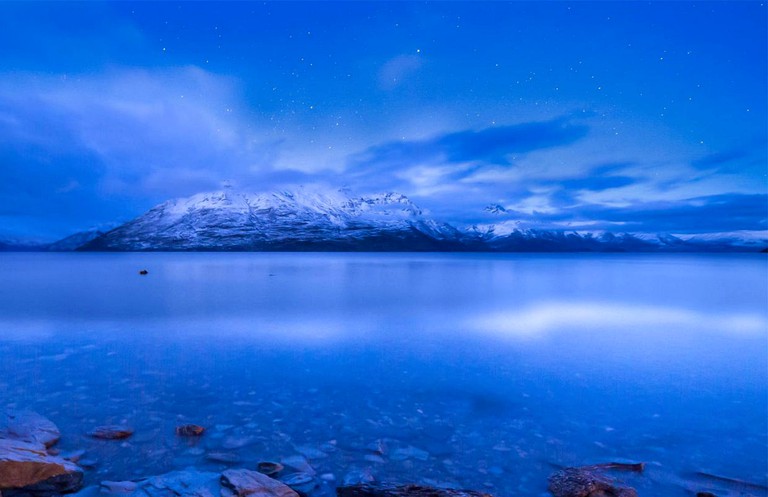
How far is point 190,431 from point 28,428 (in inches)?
84.9

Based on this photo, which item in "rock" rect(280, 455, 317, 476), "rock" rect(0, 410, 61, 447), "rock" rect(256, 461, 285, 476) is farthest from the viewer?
"rock" rect(0, 410, 61, 447)

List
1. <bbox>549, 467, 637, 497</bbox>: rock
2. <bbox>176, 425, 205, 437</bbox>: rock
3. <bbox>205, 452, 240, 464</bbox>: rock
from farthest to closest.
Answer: <bbox>176, 425, 205, 437</bbox>: rock
<bbox>205, 452, 240, 464</bbox>: rock
<bbox>549, 467, 637, 497</bbox>: rock

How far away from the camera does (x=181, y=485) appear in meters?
5.11

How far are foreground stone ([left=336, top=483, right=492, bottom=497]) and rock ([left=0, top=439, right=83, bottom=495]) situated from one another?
294 centimetres

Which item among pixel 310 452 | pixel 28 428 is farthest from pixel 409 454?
pixel 28 428

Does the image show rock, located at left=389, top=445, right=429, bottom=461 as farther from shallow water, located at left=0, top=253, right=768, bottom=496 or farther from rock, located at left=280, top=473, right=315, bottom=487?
rock, located at left=280, top=473, right=315, bottom=487

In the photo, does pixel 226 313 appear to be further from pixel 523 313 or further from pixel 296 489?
pixel 296 489

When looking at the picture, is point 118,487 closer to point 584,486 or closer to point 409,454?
point 409,454

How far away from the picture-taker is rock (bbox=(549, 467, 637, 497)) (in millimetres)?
5355

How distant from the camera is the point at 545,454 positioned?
6.51 meters

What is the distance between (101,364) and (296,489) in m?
7.61

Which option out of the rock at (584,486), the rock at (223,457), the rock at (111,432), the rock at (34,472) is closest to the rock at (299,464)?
the rock at (223,457)

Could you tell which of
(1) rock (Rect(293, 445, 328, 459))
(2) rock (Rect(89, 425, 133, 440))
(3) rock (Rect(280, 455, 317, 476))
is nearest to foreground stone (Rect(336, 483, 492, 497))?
(3) rock (Rect(280, 455, 317, 476))

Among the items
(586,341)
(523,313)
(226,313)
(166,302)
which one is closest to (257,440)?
(586,341)
